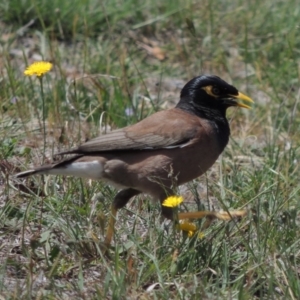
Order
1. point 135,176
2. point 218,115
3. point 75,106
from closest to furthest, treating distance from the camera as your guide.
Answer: point 135,176, point 218,115, point 75,106

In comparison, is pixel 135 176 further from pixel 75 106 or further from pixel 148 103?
pixel 148 103

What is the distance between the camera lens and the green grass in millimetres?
4633

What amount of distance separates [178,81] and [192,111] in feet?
8.47

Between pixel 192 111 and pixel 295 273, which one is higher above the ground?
pixel 192 111

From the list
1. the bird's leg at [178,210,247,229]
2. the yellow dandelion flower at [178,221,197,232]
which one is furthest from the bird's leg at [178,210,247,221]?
the yellow dandelion flower at [178,221,197,232]

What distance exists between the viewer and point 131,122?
686 centimetres

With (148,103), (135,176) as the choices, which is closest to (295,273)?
(135,176)

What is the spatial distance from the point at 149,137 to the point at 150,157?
0.14 m

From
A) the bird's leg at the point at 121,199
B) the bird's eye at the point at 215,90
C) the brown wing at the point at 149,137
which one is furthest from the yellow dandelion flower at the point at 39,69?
the bird's eye at the point at 215,90

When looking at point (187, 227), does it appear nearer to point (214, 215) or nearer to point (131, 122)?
point (214, 215)

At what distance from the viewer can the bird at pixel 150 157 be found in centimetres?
528

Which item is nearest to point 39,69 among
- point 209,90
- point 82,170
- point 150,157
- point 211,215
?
point 82,170

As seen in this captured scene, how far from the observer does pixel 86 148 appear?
17.6 ft

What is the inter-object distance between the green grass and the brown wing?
0.97 feet
